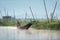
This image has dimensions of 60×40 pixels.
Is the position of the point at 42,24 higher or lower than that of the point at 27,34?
higher

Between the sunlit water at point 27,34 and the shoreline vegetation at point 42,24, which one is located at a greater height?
the shoreline vegetation at point 42,24

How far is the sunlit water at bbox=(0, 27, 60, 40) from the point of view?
9.41 feet

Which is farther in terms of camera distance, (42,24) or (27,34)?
(42,24)

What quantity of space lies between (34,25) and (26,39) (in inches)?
19.4

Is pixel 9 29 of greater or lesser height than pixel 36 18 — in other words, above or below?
below

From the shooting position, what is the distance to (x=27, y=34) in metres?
3.06

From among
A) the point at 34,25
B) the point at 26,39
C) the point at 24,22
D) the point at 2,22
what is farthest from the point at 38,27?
the point at 2,22

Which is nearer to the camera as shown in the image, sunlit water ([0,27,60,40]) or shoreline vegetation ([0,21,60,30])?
sunlit water ([0,27,60,40])

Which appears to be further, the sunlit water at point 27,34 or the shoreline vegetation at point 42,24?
the shoreline vegetation at point 42,24

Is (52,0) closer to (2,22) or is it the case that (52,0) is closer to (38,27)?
(38,27)

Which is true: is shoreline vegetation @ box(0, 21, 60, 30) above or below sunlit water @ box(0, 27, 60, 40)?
above

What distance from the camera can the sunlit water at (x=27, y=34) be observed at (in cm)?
287

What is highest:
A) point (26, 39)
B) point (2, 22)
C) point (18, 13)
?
point (18, 13)

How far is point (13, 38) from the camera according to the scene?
284 cm
